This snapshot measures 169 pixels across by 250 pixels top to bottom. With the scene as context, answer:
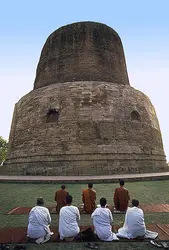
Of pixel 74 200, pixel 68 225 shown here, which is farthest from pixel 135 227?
pixel 74 200

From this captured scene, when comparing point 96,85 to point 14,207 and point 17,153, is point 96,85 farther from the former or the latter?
point 14,207

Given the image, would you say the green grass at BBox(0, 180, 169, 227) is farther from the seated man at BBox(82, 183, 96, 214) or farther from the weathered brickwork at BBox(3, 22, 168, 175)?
the weathered brickwork at BBox(3, 22, 168, 175)

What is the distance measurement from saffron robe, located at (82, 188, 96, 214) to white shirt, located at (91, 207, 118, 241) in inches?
56.0

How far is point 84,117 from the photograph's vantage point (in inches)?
565

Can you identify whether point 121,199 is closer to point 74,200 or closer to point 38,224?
point 74,200

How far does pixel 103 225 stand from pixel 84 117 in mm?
11149

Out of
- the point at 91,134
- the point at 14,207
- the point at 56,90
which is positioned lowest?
the point at 14,207

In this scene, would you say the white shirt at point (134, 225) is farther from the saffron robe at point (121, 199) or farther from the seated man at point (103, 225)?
the saffron robe at point (121, 199)

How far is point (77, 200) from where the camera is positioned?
6.30 m

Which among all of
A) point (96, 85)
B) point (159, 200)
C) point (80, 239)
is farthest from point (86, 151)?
point (80, 239)

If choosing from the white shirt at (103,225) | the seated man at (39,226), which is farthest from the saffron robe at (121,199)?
the seated man at (39,226)

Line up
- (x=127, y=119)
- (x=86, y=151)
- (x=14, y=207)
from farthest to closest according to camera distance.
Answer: (x=127, y=119) < (x=86, y=151) < (x=14, y=207)

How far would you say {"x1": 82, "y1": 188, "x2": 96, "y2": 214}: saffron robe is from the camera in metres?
4.96

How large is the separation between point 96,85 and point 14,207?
1144 centimetres
